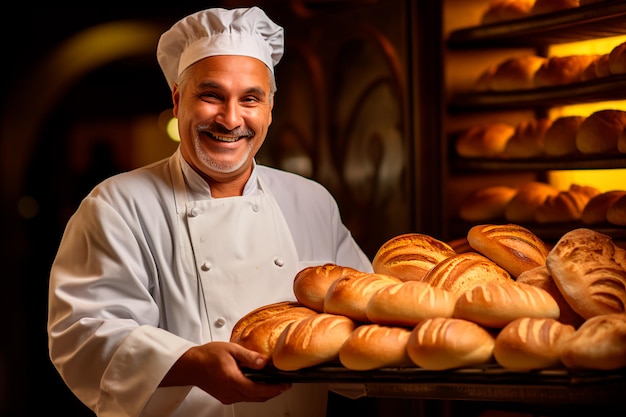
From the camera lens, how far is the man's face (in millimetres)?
2389

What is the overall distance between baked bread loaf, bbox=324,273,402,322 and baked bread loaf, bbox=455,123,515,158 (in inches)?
54.5

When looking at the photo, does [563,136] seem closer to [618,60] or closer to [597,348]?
[618,60]

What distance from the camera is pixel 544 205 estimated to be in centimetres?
304

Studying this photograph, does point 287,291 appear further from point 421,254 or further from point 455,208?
point 455,208

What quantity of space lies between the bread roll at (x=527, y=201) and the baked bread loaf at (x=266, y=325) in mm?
1255

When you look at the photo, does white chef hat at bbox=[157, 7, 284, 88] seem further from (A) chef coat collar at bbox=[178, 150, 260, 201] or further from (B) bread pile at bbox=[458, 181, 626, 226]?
(B) bread pile at bbox=[458, 181, 626, 226]

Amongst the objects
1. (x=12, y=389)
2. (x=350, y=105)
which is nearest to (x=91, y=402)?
(x=350, y=105)

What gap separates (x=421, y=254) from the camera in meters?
2.12

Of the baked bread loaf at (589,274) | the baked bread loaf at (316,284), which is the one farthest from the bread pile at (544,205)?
the baked bread loaf at (316,284)

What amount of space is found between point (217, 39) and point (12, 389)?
3.85 m

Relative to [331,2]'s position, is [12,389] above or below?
below

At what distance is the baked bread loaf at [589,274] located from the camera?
174 centimetres

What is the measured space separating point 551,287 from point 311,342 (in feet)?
1.65

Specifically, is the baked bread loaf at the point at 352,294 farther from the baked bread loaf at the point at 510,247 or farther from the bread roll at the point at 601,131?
the bread roll at the point at 601,131
